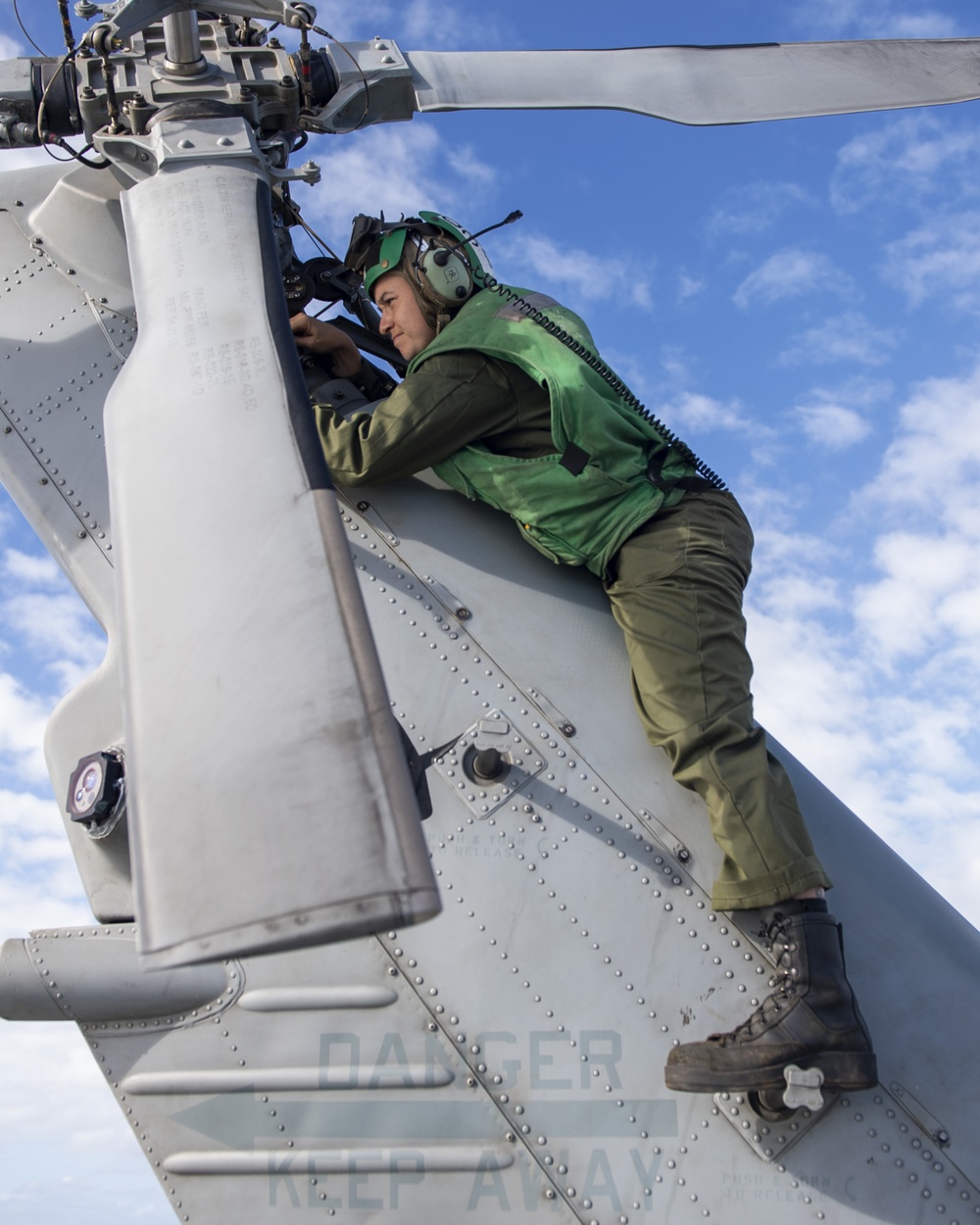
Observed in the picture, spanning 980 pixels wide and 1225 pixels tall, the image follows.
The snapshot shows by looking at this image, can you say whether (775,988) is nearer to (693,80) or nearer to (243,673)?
(243,673)

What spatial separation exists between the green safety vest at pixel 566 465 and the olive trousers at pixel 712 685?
0.37ft

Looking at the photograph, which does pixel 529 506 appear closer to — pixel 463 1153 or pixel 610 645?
pixel 610 645

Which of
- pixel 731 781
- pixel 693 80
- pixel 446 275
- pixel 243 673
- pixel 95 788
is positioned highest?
pixel 693 80

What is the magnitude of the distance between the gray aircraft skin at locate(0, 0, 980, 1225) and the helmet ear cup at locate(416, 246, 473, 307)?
62cm

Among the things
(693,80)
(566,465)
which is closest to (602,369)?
(566,465)

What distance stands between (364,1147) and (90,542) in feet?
8.58

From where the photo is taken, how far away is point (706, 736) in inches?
151

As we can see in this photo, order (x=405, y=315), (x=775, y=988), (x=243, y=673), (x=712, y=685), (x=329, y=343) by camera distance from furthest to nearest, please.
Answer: (x=329, y=343) → (x=405, y=315) → (x=712, y=685) → (x=775, y=988) → (x=243, y=673)

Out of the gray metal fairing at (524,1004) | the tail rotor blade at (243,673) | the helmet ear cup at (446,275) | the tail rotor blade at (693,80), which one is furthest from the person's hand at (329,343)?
the tail rotor blade at (243,673)

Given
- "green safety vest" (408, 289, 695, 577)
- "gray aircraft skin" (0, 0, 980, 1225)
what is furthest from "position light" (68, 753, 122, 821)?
"green safety vest" (408, 289, 695, 577)

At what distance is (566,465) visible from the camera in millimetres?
4266

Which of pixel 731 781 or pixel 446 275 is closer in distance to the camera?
pixel 731 781

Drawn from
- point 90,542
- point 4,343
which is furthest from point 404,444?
point 4,343

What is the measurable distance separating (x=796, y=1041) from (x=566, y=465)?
7.05ft
